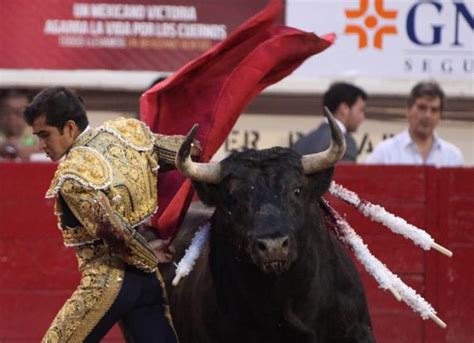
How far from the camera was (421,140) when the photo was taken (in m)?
7.66

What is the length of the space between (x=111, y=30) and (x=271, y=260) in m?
5.69

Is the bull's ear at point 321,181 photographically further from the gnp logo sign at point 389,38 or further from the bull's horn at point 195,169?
A: the gnp logo sign at point 389,38

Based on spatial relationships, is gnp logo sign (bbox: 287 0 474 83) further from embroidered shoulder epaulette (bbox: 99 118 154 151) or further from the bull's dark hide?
embroidered shoulder epaulette (bbox: 99 118 154 151)

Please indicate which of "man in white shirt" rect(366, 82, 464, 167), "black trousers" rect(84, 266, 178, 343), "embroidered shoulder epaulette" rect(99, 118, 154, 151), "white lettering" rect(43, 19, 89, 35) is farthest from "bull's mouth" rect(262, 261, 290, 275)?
"white lettering" rect(43, 19, 89, 35)

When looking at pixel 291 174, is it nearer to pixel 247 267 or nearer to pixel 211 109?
pixel 247 267

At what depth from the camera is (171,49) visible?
996cm

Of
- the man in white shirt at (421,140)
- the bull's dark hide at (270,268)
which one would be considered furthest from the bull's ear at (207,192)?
the man in white shirt at (421,140)

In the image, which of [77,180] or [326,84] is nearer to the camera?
[77,180]

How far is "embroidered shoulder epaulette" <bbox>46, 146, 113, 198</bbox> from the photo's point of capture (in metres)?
4.76

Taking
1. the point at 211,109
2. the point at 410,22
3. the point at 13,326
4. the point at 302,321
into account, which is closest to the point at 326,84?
the point at 410,22

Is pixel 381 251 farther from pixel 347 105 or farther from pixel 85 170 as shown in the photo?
pixel 85 170

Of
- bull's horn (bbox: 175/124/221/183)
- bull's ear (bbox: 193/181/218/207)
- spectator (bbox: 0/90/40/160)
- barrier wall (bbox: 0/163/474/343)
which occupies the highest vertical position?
bull's horn (bbox: 175/124/221/183)

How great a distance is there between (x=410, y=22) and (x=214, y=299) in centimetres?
520

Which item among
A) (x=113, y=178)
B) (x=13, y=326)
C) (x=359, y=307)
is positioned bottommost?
(x=13, y=326)
